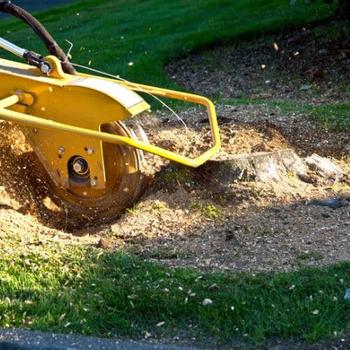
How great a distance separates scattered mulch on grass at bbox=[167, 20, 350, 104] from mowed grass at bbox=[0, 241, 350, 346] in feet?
15.8

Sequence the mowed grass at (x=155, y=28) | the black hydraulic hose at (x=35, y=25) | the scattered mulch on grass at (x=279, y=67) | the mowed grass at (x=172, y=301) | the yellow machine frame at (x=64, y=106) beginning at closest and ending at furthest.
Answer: the mowed grass at (x=172, y=301)
the yellow machine frame at (x=64, y=106)
the black hydraulic hose at (x=35, y=25)
the scattered mulch on grass at (x=279, y=67)
the mowed grass at (x=155, y=28)

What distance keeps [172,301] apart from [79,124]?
1615 millimetres

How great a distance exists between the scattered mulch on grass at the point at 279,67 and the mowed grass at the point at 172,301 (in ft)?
15.8

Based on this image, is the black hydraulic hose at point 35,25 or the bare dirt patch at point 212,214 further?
the black hydraulic hose at point 35,25

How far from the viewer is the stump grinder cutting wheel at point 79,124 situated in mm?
5887

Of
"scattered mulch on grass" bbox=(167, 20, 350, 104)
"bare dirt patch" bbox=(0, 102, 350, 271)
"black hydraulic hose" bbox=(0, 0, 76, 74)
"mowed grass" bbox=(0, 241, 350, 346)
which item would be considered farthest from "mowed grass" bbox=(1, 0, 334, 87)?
"mowed grass" bbox=(0, 241, 350, 346)

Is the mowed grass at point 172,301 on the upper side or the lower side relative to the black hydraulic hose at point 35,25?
lower

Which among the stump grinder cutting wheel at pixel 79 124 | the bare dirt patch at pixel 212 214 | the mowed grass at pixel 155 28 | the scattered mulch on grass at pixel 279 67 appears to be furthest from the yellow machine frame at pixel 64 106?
the mowed grass at pixel 155 28

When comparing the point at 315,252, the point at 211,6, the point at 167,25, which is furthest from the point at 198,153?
the point at 211,6

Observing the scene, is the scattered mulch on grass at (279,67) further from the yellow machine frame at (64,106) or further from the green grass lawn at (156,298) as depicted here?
the green grass lawn at (156,298)

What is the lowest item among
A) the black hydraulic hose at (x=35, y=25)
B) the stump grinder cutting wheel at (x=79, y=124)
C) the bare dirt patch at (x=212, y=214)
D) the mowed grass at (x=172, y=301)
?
the mowed grass at (x=172, y=301)

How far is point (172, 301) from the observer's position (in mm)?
4777

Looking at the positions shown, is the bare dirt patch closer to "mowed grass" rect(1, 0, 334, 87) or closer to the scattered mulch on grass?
the scattered mulch on grass

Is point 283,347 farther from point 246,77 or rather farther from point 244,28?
point 244,28
